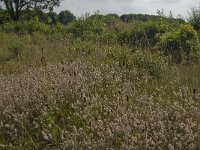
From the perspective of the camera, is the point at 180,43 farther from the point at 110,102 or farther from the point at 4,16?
the point at 4,16

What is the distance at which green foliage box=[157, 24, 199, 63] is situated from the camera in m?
8.54

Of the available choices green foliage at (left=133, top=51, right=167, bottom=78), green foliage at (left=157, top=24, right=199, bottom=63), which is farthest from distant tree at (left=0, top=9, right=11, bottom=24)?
green foliage at (left=133, top=51, right=167, bottom=78)

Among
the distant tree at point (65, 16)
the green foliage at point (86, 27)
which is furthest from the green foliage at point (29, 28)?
the distant tree at point (65, 16)

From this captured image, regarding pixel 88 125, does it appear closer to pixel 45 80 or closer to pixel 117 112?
pixel 117 112

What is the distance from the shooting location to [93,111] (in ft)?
15.8

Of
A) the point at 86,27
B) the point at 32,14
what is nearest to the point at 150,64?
the point at 86,27

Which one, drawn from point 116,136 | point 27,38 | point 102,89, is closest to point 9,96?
point 102,89

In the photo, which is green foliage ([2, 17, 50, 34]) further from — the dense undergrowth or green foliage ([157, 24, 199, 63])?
green foliage ([157, 24, 199, 63])

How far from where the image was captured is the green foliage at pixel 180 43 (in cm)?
854

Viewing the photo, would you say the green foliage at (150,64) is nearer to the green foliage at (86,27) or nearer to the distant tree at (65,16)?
the green foliage at (86,27)

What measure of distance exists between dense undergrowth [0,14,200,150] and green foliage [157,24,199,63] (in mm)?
19

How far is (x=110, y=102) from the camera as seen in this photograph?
480 cm

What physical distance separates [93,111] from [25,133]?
816 mm

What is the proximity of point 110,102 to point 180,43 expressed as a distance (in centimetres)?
433
